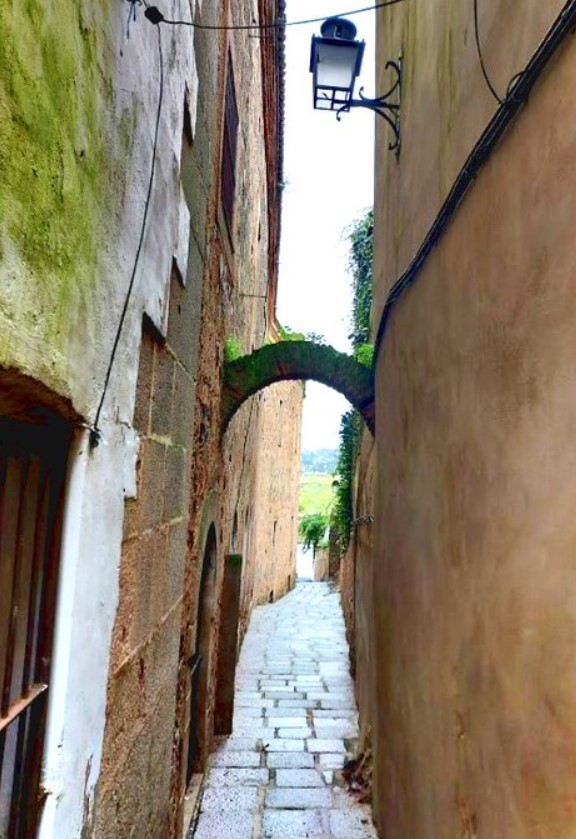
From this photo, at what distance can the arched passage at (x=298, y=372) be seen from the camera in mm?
5234

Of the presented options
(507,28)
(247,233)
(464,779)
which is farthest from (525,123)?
(247,233)

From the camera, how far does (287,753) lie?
5270 mm

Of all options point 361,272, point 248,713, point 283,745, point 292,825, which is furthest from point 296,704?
point 361,272

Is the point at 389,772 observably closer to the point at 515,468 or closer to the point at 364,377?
the point at 515,468

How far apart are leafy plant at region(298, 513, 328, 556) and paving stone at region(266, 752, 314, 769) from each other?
1601 centimetres

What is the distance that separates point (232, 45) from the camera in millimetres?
4812

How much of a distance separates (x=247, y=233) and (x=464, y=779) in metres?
6.09

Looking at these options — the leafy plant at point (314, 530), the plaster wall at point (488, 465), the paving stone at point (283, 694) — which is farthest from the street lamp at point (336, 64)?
the leafy plant at point (314, 530)

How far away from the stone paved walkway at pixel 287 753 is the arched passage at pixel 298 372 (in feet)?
9.22

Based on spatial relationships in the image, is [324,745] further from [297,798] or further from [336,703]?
[336,703]

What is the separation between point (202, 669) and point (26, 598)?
382cm

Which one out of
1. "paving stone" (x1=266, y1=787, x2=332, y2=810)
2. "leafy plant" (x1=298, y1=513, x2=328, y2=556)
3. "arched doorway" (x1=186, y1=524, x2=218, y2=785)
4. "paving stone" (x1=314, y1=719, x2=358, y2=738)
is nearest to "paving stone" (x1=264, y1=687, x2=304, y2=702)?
"paving stone" (x1=314, y1=719, x2=358, y2=738)

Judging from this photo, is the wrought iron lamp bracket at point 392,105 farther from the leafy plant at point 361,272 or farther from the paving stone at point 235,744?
the paving stone at point 235,744

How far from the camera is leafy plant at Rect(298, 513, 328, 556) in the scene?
21.3 meters
